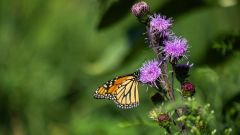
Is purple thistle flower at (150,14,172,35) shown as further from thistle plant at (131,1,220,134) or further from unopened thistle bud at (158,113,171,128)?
unopened thistle bud at (158,113,171,128)

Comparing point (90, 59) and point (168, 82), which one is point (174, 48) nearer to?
point (168, 82)

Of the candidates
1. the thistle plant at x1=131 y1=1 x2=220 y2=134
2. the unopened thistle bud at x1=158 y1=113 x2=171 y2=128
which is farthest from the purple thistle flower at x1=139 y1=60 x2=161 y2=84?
the unopened thistle bud at x1=158 y1=113 x2=171 y2=128

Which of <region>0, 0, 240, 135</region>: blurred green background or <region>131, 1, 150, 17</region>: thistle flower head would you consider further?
<region>0, 0, 240, 135</region>: blurred green background

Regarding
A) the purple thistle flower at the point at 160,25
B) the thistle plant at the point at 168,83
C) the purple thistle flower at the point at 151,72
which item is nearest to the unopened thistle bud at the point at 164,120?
the thistle plant at the point at 168,83

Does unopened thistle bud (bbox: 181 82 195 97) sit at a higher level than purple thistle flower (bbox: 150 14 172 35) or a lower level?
lower

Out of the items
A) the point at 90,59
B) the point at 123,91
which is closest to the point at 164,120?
the point at 123,91

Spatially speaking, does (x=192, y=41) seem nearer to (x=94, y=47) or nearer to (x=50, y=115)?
(x=50, y=115)

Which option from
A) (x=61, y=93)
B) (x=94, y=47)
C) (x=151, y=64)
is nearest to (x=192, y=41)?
(x=151, y=64)
